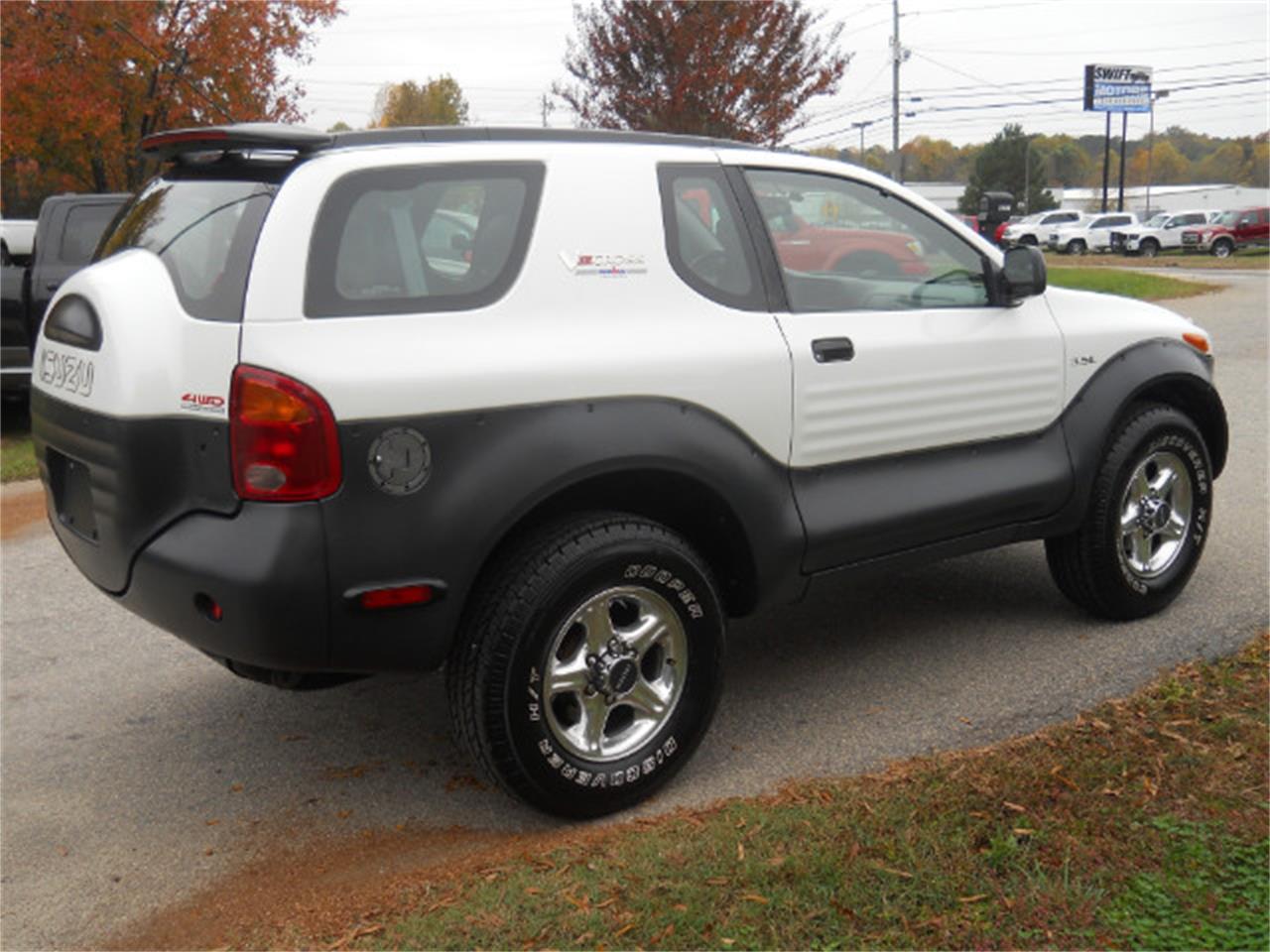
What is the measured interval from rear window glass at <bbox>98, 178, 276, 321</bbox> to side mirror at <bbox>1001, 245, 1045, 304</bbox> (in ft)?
8.69

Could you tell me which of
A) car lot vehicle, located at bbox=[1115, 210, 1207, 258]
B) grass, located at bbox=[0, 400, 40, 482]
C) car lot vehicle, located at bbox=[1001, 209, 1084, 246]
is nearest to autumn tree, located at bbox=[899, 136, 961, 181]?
car lot vehicle, located at bbox=[1001, 209, 1084, 246]

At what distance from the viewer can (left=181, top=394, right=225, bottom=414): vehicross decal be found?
3396 millimetres

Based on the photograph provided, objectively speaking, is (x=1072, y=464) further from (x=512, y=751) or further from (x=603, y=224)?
(x=512, y=751)

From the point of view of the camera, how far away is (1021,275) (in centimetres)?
480

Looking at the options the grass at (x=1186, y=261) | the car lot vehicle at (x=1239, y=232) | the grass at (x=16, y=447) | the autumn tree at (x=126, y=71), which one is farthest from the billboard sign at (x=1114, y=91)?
the grass at (x=16, y=447)

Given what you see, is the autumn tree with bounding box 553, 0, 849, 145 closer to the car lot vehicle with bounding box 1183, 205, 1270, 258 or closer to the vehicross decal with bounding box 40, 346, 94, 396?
the vehicross decal with bounding box 40, 346, 94, 396

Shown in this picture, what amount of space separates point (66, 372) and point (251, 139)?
946 millimetres

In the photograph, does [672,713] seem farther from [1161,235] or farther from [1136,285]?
[1161,235]

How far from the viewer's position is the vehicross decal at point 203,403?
3.40 metres

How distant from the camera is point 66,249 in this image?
10.6 metres

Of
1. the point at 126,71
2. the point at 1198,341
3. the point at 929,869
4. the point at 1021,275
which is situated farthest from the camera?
the point at 126,71

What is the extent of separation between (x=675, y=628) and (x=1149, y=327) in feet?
8.46

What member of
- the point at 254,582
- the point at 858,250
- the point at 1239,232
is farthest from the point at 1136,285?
the point at 1239,232

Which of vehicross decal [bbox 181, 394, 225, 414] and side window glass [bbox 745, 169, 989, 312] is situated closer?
vehicross decal [bbox 181, 394, 225, 414]
